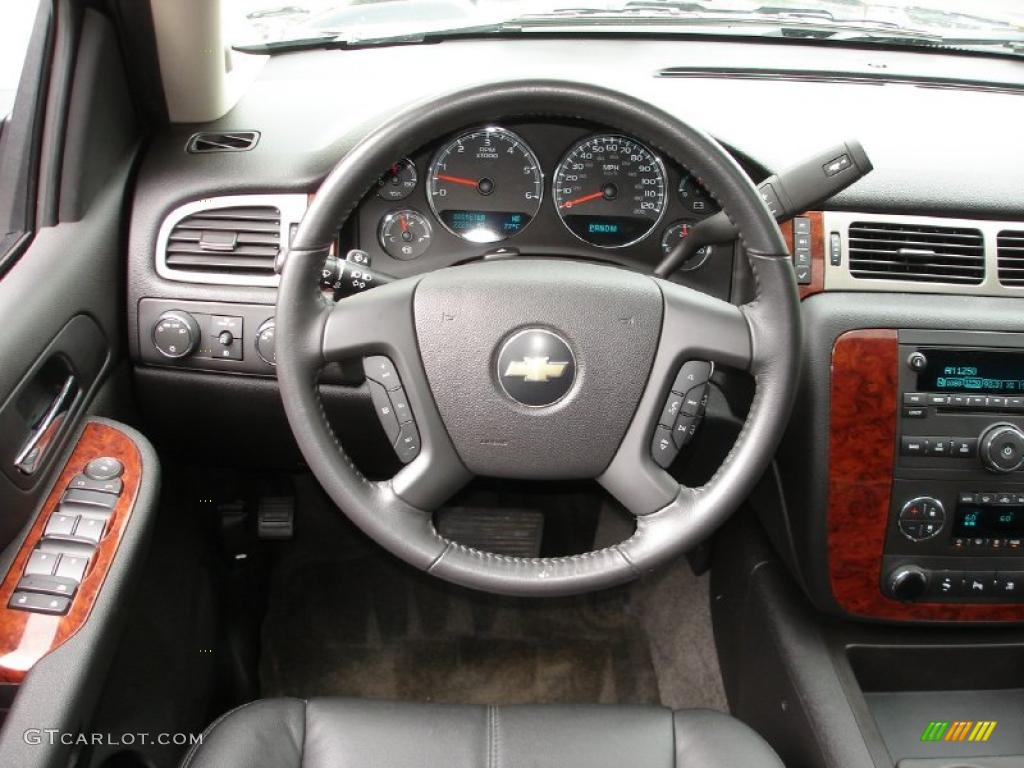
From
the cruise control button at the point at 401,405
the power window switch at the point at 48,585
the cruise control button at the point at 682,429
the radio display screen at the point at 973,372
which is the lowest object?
the power window switch at the point at 48,585

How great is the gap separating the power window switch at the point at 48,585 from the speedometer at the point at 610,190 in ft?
3.02

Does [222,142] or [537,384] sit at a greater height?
[222,142]

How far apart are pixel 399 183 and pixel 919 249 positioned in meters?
0.84

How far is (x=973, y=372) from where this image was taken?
152cm

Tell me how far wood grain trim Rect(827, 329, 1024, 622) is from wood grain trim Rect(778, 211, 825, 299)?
9cm

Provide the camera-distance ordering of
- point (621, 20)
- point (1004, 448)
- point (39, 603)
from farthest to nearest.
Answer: point (621, 20) → point (1004, 448) → point (39, 603)

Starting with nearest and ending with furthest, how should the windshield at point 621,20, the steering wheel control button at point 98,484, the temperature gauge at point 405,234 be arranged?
the steering wheel control button at point 98,484 < the temperature gauge at point 405,234 < the windshield at point 621,20

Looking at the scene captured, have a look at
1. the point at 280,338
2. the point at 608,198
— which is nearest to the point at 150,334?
the point at 280,338

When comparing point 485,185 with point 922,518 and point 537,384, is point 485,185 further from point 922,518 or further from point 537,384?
point 922,518

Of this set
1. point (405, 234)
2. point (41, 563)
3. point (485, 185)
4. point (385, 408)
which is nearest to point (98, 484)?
point (41, 563)

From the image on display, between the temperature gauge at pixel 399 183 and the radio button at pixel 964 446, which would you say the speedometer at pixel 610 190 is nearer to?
the temperature gauge at pixel 399 183

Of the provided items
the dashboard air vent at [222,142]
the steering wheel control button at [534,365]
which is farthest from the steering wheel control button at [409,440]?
the dashboard air vent at [222,142]

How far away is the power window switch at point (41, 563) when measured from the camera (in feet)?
4.14

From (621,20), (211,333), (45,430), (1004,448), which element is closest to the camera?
(45,430)
